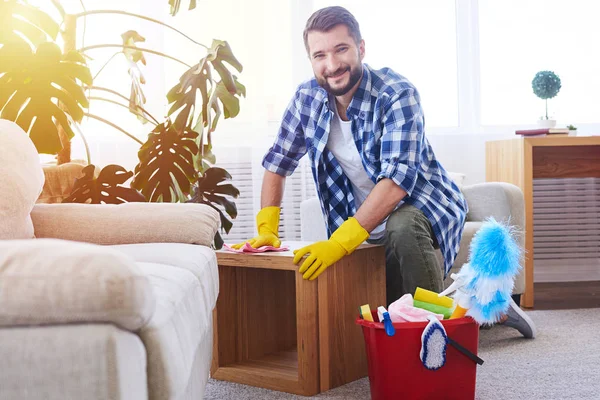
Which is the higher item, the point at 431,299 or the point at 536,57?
the point at 536,57

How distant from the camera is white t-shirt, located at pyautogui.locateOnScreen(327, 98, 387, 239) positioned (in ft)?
6.54

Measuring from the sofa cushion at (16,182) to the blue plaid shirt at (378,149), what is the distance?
859mm

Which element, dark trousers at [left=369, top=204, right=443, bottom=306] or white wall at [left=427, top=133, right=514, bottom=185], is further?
white wall at [left=427, top=133, right=514, bottom=185]

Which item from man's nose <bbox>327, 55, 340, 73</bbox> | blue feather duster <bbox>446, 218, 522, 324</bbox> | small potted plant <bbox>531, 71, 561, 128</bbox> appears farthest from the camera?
small potted plant <bbox>531, 71, 561, 128</bbox>

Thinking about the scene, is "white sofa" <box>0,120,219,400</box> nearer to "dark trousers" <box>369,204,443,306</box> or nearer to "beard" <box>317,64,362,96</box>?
"dark trousers" <box>369,204,443,306</box>

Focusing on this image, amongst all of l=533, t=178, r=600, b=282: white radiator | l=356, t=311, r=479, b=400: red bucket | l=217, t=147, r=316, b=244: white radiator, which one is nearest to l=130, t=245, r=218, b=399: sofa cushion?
l=356, t=311, r=479, b=400: red bucket

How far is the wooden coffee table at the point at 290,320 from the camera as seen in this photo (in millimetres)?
1708

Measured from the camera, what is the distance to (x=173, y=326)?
84cm

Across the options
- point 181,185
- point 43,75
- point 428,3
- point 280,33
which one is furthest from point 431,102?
point 43,75

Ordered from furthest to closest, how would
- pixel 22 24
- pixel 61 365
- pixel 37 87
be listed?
pixel 22 24, pixel 37 87, pixel 61 365

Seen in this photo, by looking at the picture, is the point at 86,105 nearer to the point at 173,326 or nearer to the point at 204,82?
the point at 204,82

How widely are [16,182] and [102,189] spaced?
0.87 metres

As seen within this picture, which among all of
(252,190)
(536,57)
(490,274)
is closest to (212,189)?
(252,190)

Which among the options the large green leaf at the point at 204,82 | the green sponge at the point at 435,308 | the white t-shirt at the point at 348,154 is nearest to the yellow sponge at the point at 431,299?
the green sponge at the point at 435,308
